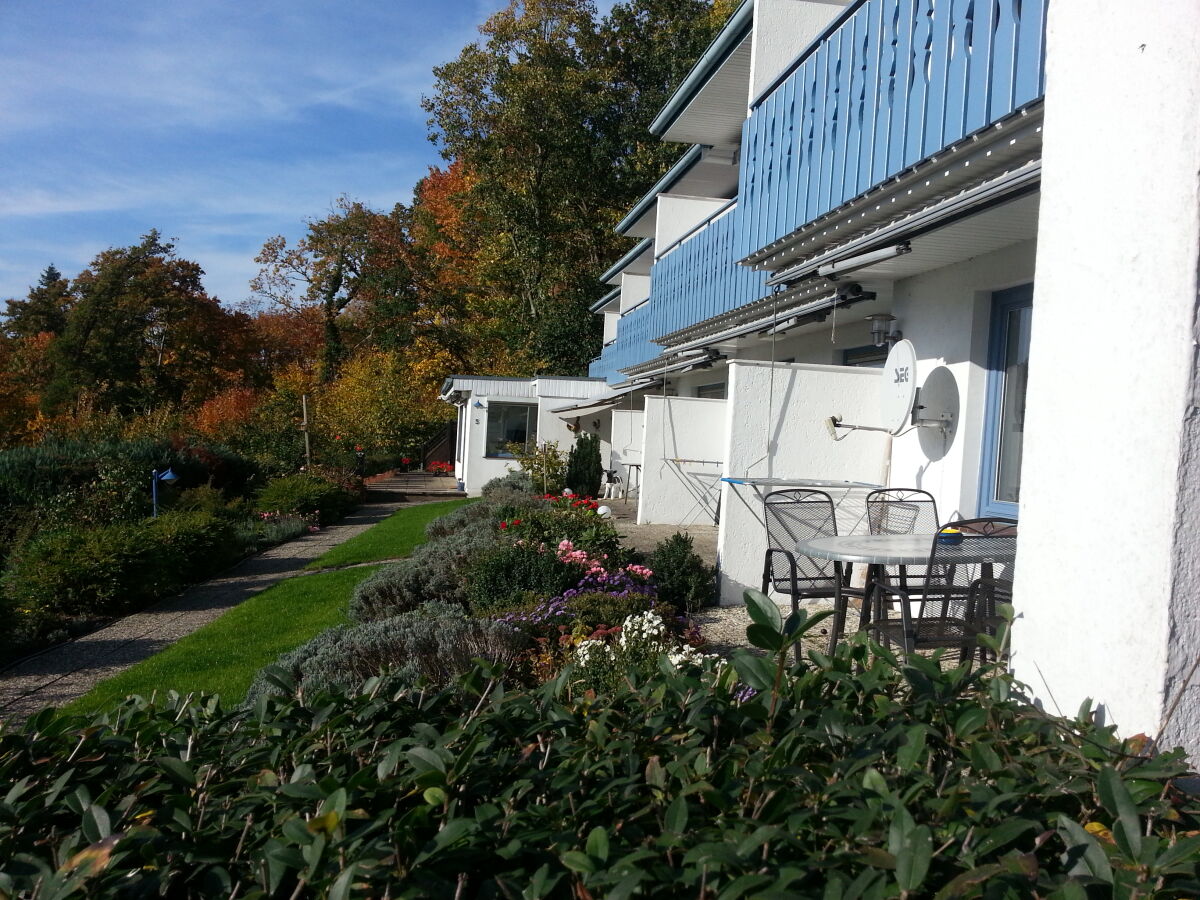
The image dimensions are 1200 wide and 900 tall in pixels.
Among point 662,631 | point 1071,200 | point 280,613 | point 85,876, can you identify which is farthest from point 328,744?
point 280,613

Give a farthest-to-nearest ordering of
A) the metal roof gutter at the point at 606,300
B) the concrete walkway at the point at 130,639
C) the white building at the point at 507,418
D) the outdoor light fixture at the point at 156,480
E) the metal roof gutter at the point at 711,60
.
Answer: the metal roof gutter at the point at 606,300
the white building at the point at 507,418
the outdoor light fixture at the point at 156,480
the metal roof gutter at the point at 711,60
the concrete walkway at the point at 130,639

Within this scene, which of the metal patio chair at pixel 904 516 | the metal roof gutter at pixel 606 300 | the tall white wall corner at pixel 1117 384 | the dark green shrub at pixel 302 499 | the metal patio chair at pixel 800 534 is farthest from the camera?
the metal roof gutter at pixel 606 300

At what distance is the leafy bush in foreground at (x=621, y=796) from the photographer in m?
1.44

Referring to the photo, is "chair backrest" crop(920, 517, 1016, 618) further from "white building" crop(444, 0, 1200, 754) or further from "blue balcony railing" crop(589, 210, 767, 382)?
"blue balcony railing" crop(589, 210, 767, 382)

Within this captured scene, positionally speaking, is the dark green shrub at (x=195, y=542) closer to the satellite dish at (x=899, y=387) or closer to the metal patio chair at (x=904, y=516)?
the metal patio chair at (x=904, y=516)

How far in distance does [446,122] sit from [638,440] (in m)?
17.5

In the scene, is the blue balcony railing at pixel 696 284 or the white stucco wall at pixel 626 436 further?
the white stucco wall at pixel 626 436

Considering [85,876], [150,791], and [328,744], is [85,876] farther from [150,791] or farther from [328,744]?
[328,744]

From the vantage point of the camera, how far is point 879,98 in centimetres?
652

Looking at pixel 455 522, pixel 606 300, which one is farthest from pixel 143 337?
pixel 455 522

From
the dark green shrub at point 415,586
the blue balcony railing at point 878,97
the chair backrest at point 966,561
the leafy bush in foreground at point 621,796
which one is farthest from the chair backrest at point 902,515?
the leafy bush in foreground at point 621,796

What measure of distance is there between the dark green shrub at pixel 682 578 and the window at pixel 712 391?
30.9 feet

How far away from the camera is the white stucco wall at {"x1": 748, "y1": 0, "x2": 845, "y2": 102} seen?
32.9 ft

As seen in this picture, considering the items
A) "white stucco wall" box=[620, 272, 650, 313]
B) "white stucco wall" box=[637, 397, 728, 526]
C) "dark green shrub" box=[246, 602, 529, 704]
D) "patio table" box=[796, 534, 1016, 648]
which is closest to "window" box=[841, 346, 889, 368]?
"white stucco wall" box=[637, 397, 728, 526]
